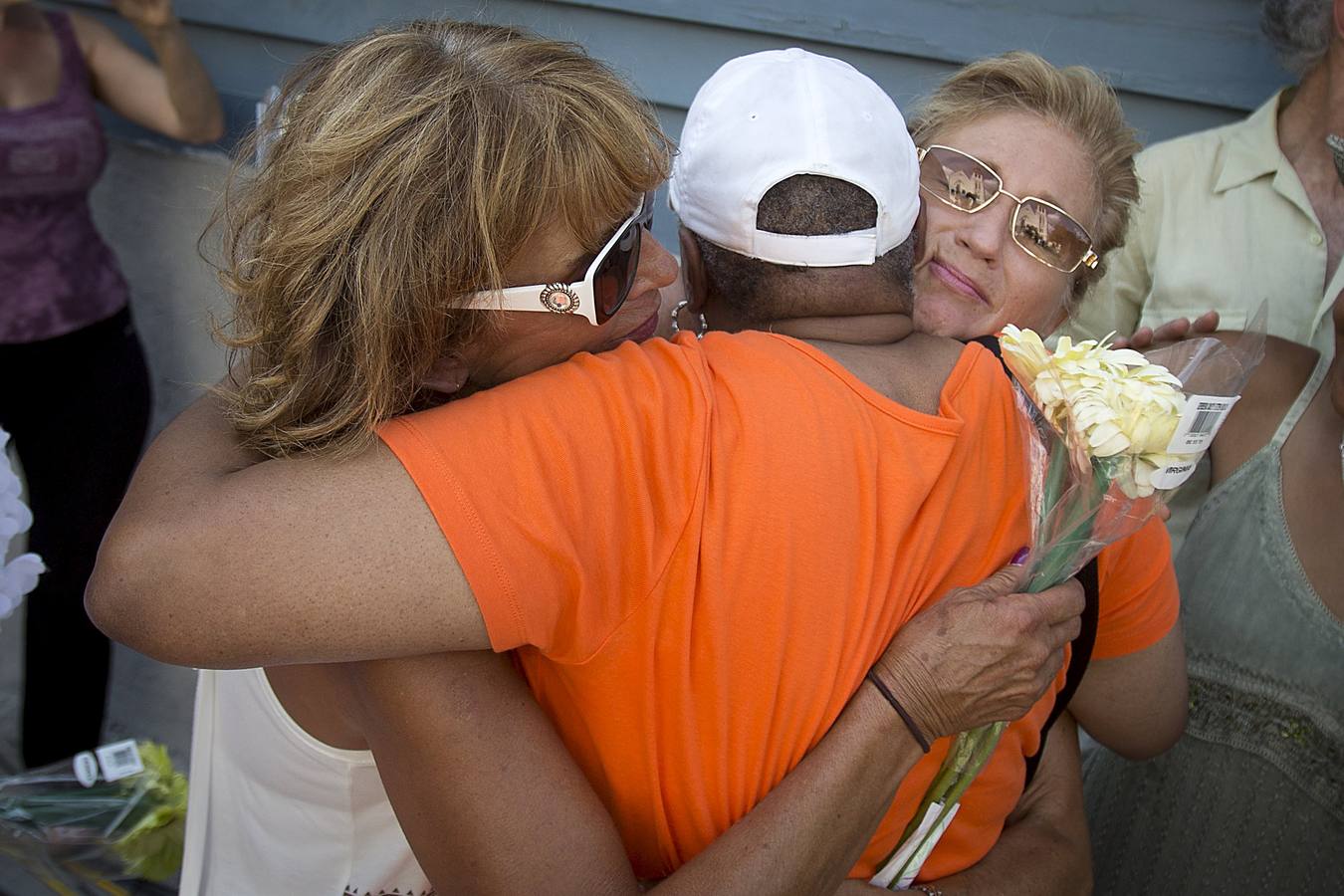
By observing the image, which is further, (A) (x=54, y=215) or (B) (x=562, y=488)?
(A) (x=54, y=215)

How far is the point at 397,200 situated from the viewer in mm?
1374

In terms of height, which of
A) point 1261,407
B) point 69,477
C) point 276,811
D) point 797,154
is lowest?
point 69,477

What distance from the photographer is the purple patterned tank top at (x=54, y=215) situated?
10.7 feet

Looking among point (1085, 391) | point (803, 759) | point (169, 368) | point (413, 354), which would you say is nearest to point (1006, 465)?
point (1085, 391)

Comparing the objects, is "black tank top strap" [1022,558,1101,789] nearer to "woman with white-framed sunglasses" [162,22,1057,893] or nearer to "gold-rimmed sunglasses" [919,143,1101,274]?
"woman with white-framed sunglasses" [162,22,1057,893]

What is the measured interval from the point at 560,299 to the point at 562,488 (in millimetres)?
324

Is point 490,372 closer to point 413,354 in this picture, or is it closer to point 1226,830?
point 413,354

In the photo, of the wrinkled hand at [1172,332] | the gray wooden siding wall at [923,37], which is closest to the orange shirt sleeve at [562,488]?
the wrinkled hand at [1172,332]

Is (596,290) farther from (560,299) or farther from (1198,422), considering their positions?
(1198,422)

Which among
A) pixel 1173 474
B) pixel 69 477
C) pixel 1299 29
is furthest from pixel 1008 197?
pixel 69 477

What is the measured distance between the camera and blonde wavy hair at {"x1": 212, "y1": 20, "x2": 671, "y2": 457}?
1379mm

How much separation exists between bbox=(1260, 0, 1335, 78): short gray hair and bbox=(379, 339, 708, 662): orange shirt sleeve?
2.32 m

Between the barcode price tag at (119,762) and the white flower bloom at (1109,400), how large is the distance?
1.63 meters

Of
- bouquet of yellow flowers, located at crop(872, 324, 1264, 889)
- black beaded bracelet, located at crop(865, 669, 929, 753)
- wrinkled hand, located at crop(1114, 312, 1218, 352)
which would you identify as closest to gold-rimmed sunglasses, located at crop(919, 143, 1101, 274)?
wrinkled hand, located at crop(1114, 312, 1218, 352)
